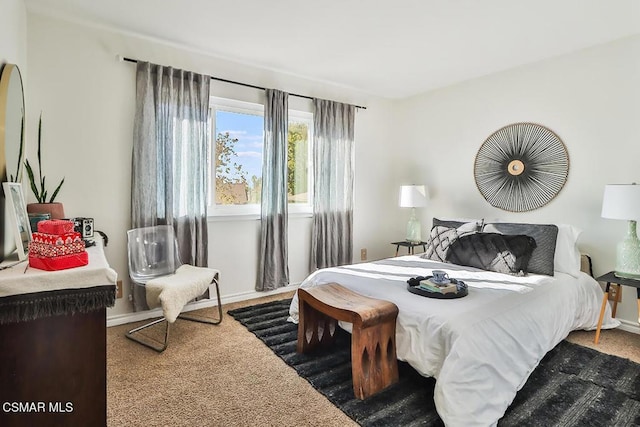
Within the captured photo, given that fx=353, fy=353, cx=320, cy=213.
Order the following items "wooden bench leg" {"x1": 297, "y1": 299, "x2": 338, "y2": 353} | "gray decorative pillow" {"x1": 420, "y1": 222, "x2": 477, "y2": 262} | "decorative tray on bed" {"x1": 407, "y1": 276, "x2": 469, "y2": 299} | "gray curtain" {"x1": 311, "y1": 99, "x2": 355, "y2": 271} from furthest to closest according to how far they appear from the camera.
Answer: "gray curtain" {"x1": 311, "y1": 99, "x2": 355, "y2": 271}
"gray decorative pillow" {"x1": 420, "y1": 222, "x2": 477, "y2": 262}
"wooden bench leg" {"x1": 297, "y1": 299, "x2": 338, "y2": 353}
"decorative tray on bed" {"x1": 407, "y1": 276, "x2": 469, "y2": 299}

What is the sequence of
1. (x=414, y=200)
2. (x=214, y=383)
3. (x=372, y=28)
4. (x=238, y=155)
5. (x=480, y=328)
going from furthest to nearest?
(x=414, y=200), (x=238, y=155), (x=372, y=28), (x=214, y=383), (x=480, y=328)

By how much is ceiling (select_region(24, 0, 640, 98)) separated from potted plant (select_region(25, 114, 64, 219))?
1.11m

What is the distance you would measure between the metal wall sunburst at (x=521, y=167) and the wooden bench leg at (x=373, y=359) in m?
2.28

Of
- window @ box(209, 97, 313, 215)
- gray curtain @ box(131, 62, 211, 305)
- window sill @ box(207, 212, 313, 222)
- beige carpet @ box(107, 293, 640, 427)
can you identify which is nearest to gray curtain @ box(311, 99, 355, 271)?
window @ box(209, 97, 313, 215)

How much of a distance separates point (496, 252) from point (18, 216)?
10.2 feet

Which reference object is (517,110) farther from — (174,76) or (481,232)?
(174,76)

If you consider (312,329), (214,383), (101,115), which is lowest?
(214,383)

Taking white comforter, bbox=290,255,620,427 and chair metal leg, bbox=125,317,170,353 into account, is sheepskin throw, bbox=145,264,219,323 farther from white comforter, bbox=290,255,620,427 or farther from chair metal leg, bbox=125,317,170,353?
white comforter, bbox=290,255,620,427

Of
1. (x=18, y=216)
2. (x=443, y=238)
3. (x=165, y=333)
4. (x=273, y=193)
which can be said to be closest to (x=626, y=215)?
(x=443, y=238)

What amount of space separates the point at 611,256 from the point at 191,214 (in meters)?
3.62

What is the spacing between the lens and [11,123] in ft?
5.66

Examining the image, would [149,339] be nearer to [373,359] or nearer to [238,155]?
[373,359]

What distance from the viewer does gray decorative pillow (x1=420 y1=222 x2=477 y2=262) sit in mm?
3256

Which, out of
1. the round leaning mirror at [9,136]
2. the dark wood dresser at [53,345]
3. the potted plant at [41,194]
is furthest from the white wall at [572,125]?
the round leaning mirror at [9,136]
